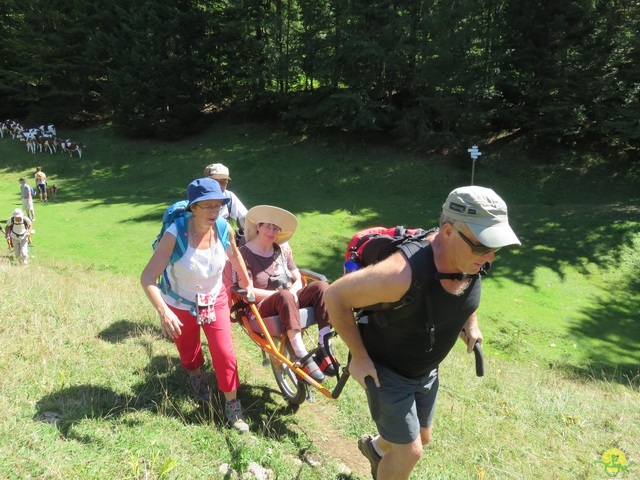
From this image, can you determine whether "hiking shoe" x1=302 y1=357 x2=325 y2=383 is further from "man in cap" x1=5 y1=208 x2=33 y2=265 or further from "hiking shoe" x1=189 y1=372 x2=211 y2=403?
"man in cap" x1=5 y1=208 x2=33 y2=265

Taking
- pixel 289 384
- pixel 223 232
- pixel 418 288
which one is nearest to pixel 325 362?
pixel 289 384

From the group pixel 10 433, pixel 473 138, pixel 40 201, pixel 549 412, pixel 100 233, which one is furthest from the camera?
pixel 473 138

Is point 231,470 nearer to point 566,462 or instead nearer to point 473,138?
point 566,462

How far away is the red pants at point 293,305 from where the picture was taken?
154 inches

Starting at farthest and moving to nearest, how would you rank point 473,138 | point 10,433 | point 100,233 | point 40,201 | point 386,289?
point 473,138, point 40,201, point 100,233, point 10,433, point 386,289

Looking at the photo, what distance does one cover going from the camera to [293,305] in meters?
3.95

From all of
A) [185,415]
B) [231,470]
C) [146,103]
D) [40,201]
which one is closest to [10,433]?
[185,415]

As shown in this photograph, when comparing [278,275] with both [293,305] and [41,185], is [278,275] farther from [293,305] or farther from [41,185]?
[41,185]

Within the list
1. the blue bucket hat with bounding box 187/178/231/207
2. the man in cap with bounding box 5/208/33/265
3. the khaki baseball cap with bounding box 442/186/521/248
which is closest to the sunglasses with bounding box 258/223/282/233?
the blue bucket hat with bounding box 187/178/231/207

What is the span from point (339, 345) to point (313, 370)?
1995 mm

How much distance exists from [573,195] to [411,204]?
6.37m

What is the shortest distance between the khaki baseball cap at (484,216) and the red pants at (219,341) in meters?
2.04

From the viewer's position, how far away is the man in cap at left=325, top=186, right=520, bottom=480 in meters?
2.18

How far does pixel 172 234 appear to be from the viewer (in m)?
3.26
